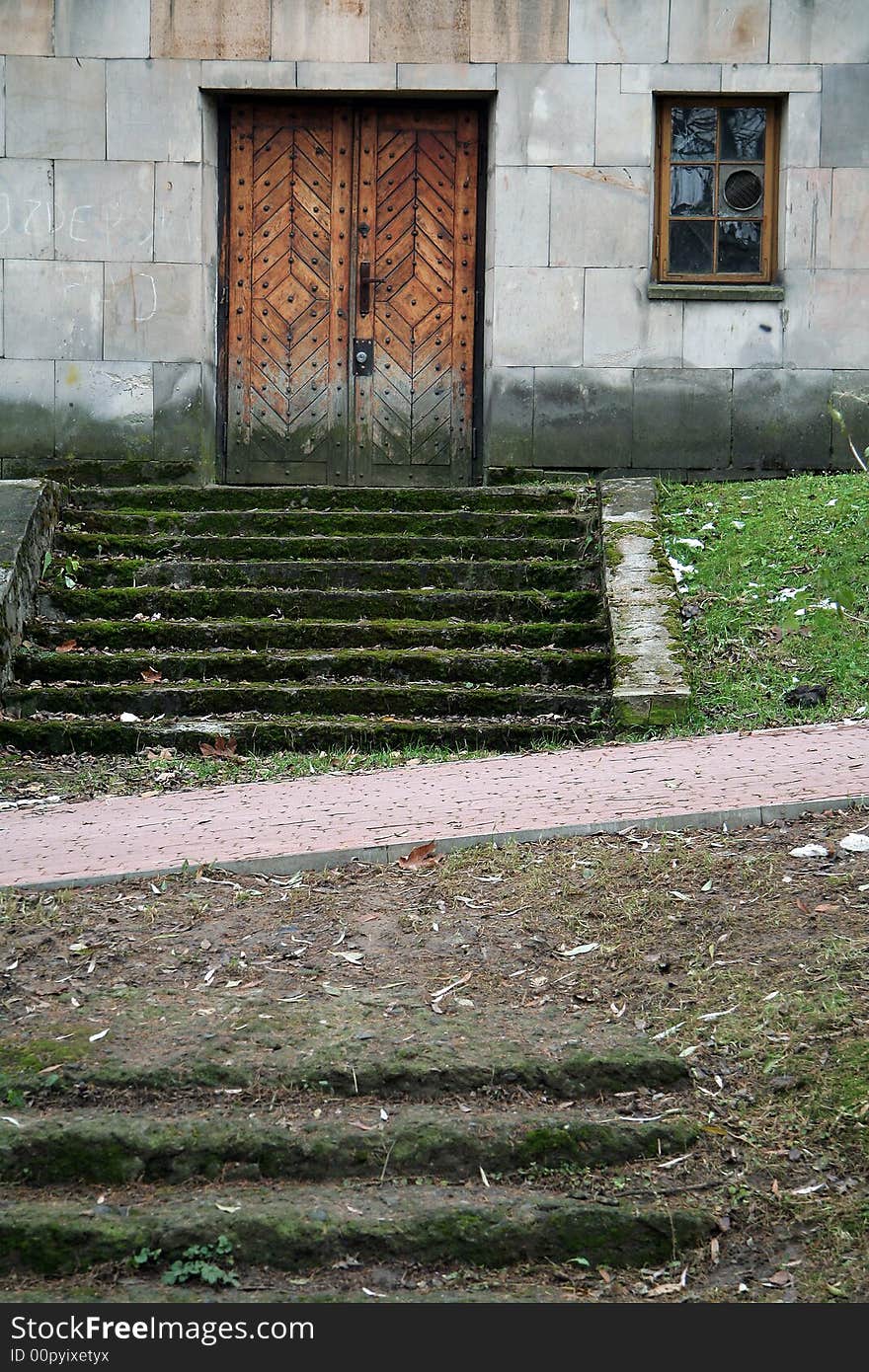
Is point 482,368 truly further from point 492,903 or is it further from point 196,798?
point 492,903

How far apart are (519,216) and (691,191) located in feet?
4.58

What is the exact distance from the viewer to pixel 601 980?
4090 mm

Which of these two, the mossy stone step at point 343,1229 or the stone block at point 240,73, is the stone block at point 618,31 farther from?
the mossy stone step at point 343,1229

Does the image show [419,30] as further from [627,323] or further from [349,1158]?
[349,1158]

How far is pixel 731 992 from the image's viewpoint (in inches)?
156

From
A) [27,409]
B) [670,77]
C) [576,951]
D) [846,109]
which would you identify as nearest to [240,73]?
[27,409]

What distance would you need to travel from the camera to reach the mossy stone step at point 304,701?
7273 millimetres

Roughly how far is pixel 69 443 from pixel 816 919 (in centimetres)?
778

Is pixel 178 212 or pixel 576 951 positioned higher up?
pixel 178 212

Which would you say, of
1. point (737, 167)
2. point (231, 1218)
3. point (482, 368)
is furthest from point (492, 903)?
point (737, 167)

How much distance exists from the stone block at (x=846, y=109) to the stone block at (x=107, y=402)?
539 cm

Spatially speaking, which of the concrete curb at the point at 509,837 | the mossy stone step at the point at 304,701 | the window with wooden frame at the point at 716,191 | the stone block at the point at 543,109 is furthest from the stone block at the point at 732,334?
the concrete curb at the point at 509,837

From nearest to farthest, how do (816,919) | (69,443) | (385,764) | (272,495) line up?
(816,919)
(385,764)
(272,495)
(69,443)

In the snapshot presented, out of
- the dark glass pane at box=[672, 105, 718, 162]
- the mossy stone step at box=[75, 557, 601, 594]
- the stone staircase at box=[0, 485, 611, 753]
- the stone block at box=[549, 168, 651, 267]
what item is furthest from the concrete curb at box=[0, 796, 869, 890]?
the dark glass pane at box=[672, 105, 718, 162]
